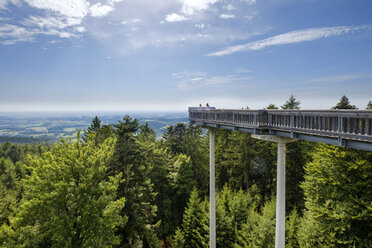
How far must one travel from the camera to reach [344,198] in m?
12.5

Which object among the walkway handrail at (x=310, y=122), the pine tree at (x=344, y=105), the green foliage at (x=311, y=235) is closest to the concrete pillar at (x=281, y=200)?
the walkway handrail at (x=310, y=122)

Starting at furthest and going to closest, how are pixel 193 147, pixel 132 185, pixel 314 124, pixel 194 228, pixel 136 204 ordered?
pixel 193 147, pixel 194 228, pixel 132 185, pixel 136 204, pixel 314 124

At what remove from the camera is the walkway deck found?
19.9 feet

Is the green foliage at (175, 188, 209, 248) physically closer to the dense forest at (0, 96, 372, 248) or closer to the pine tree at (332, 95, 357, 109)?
the dense forest at (0, 96, 372, 248)

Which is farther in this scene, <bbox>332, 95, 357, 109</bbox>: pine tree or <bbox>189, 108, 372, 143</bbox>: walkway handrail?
<bbox>332, 95, 357, 109</bbox>: pine tree

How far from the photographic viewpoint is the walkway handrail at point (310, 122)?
19.7ft

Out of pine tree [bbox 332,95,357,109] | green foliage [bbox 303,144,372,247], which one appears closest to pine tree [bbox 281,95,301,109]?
pine tree [bbox 332,95,357,109]

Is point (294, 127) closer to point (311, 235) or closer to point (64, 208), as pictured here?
point (311, 235)

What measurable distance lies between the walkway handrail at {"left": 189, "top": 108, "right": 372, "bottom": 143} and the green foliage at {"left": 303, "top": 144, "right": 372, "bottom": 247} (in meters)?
6.62

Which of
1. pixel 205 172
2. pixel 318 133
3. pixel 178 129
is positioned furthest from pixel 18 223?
pixel 178 129

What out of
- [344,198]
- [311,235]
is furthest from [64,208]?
[344,198]

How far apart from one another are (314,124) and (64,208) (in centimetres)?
1273

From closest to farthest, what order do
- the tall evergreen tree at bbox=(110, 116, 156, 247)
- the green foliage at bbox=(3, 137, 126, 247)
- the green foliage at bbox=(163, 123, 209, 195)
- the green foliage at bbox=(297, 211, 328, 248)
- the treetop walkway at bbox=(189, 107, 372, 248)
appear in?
the treetop walkway at bbox=(189, 107, 372, 248) < the green foliage at bbox=(3, 137, 126, 247) < the green foliage at bbox=(297, 211, 328, 248) < the tall evergreen tree at bbox=(110, 116, 156, 247) < the green foliage at bbox=(163, 123, 209, 195)

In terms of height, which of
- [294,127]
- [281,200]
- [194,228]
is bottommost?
[194,228]
